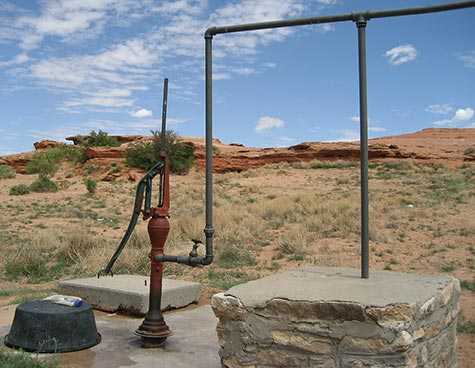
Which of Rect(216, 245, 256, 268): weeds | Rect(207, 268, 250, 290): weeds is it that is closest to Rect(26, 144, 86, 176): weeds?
Rect(216, 245, 256, 268): weeds

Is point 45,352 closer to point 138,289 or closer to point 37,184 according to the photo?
point 138,289

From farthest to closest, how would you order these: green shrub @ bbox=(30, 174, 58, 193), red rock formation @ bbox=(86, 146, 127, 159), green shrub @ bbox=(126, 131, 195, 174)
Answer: red rock formation @ bbox=(86, 146, 127, 159), green shrub @ bbox=(126, 131, 195, 174), green shrub @ bbox=(30, 174, 58, 193)

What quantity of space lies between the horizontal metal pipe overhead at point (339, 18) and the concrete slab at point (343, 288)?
6.40 feet

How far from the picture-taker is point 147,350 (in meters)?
4.64

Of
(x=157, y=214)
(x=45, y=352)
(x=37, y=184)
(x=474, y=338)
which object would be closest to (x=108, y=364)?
(x=45, y=352)

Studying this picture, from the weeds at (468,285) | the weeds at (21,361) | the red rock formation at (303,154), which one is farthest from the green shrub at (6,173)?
the weeds at (21,361)

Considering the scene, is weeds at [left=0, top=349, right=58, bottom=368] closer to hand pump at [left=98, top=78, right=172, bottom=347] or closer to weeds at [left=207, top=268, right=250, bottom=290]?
hand pump at [left=98, top=78, right=172, bottom=347]

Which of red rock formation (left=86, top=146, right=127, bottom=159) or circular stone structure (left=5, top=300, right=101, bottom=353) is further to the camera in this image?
red rock formation (left=86, top=146, right=127, bottom=159)

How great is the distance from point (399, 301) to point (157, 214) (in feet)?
6.54

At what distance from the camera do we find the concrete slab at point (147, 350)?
4.30 metres

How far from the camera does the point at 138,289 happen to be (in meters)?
6.04

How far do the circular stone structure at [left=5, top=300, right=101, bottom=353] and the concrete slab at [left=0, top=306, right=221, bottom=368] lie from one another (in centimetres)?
9

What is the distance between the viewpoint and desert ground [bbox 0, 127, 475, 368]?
9.01m

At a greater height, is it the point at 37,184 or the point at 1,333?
the point at 37,184
